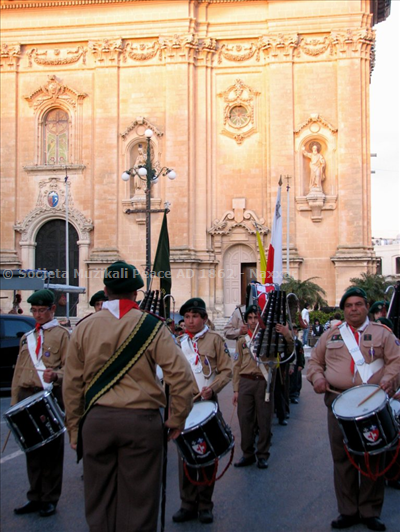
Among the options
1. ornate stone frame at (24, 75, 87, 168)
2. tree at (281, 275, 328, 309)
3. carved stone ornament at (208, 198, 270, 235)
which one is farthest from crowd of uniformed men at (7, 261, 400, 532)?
ornate stone frame at (24, 75, 87, 168)

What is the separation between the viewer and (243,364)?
8.04 meters

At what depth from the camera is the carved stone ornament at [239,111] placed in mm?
29719

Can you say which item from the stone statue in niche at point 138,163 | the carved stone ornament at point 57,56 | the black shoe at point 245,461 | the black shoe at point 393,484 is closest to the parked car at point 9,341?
the black shoe at point 245,461

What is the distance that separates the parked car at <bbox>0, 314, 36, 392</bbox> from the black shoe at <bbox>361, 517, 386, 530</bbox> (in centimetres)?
867

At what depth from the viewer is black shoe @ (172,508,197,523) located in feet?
18.6

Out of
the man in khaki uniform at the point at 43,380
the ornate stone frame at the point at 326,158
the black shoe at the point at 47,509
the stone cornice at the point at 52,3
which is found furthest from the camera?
the stone cornice at the point at 52,3

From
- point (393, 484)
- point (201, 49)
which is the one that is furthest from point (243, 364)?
point (201, 49)

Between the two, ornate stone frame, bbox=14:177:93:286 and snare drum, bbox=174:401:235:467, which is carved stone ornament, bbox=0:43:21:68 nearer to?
ornate stone frame, bbox=14:177:93:286

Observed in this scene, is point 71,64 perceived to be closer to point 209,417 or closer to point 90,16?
point 90,16

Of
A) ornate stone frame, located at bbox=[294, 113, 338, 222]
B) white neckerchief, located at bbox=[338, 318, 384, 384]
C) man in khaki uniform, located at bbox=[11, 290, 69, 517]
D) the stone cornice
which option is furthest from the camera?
the stone cornice

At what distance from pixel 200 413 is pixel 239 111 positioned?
25.9 meters

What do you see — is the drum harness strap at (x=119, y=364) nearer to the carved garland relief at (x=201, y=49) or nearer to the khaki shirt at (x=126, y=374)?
the khaki shirt at (x=126, y=374)

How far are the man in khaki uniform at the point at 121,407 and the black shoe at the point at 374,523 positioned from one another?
2.16 m

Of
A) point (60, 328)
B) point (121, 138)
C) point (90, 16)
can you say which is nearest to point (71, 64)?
point (90, 16)
